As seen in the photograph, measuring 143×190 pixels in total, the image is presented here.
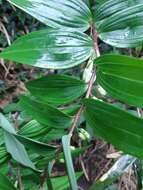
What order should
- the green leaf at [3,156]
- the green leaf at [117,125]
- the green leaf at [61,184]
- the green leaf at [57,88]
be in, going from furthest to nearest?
the green leaf at [61,184]
the green leaf at [3,156]
the green leaf at [57,88]
the green leaf at [117,125]

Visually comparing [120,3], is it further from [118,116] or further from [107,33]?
[118,116]

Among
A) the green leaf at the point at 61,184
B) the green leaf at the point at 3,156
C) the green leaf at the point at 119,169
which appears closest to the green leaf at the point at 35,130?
the green leaf at the point at 3,156

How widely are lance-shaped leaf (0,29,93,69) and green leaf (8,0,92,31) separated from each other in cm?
2

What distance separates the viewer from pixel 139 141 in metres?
0.50

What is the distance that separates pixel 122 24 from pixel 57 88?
0.14 metres

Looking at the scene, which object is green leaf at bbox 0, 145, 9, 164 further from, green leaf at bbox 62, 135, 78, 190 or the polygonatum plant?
green leaf at bbox 62, 135, 78, 190

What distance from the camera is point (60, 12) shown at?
646mm

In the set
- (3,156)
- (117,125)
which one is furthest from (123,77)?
(3,156)

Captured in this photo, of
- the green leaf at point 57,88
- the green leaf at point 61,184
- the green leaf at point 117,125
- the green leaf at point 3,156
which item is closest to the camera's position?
the green leaf at point 117,125

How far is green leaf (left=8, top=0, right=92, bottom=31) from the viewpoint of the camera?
62 cm

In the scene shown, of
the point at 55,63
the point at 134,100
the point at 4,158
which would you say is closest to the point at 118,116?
the point at 134,100

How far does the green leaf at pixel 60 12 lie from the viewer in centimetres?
62

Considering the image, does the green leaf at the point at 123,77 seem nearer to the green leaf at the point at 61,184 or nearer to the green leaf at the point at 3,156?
the green leaf at the point at 3,156

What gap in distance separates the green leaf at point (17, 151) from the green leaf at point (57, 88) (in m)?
0.07
